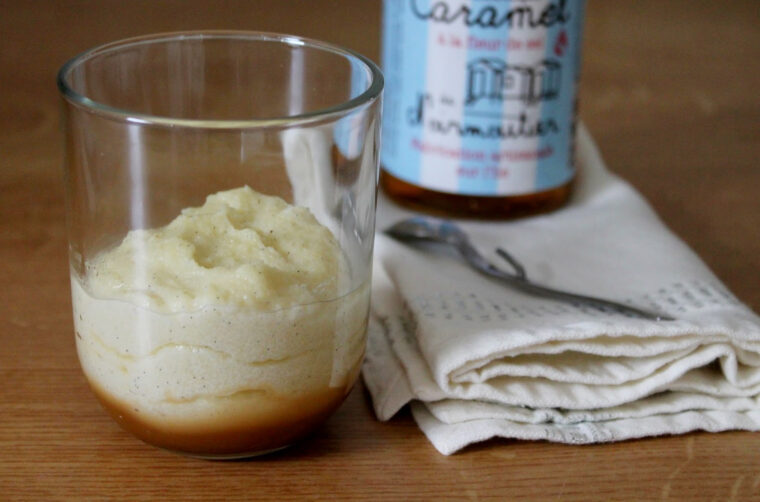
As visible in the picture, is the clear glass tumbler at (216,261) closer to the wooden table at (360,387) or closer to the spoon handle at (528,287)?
the wooden table at (360,387)

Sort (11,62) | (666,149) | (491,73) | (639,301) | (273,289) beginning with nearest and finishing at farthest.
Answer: (273,289)
(639,301)
(491,73)
(666,149)
(11,62)

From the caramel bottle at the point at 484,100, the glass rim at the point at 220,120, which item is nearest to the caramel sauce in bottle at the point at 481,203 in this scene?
the caramel bottle at the point at 484,100

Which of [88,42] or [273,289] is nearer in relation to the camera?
[273,289]

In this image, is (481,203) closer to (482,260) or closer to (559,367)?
(482,260)

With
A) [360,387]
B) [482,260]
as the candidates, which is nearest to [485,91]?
[482,260]

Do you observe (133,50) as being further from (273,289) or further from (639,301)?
(639,301)

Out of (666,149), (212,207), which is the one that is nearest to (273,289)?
(212,207)

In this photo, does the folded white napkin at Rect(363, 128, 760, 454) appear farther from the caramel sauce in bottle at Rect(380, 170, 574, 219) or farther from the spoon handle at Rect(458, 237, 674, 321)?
the caramel sauce in bottle at Rect(380, 170, 574, 219)
